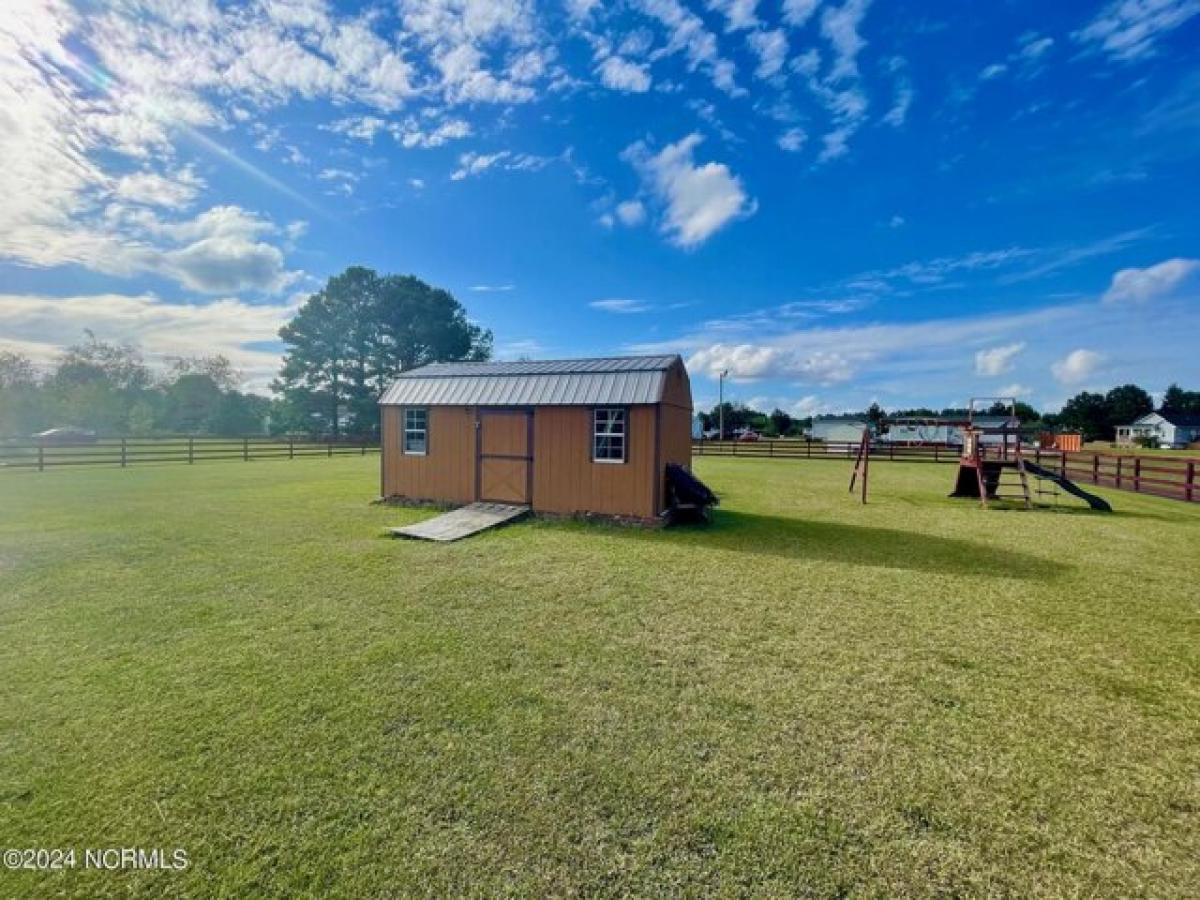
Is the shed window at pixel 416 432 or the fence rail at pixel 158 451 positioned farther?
the fence rail at pixel 158 451

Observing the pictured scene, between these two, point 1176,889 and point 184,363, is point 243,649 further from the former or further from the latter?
point 184,363

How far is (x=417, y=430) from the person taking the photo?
1192cm

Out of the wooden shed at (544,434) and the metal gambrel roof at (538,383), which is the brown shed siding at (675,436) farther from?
the metal gambrel roof at (538,383)

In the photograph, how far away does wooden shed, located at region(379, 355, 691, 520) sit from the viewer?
9.98m

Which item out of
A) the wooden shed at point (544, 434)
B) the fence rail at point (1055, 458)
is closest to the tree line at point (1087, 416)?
the fence rail at point (1055, 458)

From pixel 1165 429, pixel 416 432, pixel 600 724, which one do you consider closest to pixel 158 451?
pixel 416 432

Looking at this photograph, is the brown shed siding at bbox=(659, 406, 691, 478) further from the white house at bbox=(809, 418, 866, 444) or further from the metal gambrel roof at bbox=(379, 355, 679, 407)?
the white house at bbox=(809, 418, 866, 444)

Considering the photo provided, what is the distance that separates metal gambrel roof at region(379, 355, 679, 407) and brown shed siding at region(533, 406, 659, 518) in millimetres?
297

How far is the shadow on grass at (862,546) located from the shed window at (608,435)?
1.55 metres

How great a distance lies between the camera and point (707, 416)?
202 ft

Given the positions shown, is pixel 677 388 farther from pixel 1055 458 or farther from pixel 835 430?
pixel 835 430

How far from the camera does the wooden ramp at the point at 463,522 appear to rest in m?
8.80

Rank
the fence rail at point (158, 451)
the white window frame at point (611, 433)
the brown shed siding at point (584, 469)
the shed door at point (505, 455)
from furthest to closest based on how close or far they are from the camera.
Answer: the fence rail at point (158, 451), the shed door at point (505, 455), the white window frame at point (611, 433), the brown shed siding at point (584, 469)

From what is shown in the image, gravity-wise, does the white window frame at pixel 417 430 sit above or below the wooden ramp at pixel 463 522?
above
